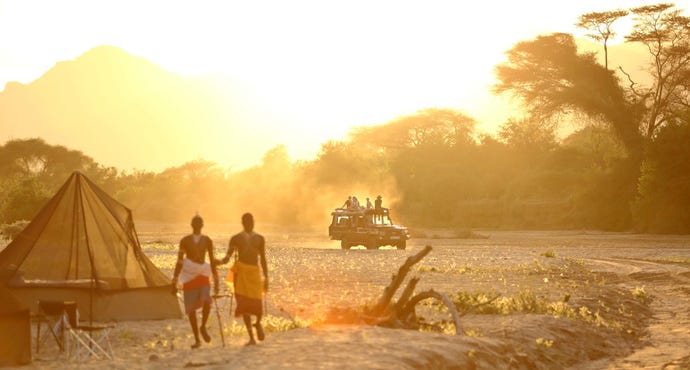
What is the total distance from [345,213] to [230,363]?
31772 mm

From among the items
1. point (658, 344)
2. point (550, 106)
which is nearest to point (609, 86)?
point (550, 106)

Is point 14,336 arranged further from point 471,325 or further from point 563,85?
point 563,85

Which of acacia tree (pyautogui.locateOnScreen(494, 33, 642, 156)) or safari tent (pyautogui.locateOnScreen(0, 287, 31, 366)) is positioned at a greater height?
acacia tree (pyautogui.locateOnScreen(494, 33, 642, 156))

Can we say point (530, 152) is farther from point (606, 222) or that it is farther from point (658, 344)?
point (658, 344)

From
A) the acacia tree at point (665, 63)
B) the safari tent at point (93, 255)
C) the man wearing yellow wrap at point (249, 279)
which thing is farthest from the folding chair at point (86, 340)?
the acacia tree at point (665, 63)

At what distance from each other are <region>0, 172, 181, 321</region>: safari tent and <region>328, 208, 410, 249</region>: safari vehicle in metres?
25.1

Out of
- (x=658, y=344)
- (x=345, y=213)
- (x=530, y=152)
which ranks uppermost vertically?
(x=530, y=152)

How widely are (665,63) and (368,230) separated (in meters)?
25.4

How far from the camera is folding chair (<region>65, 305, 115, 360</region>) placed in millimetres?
13773

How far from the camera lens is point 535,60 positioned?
62.9 m

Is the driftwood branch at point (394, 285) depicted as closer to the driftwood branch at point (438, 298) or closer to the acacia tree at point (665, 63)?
the driftwood branch at point (438, 298)

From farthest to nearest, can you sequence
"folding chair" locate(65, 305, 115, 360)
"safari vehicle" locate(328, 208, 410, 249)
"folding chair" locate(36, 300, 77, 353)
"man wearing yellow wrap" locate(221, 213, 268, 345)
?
"safari vehicle" locate(328, 208, 410, 249)
"folding chair" locate(36, 300, 77, 353)
"man wearing yellow wrap" locate(221, 213, 268, 345)
"folding chair" locate(65, 305, 115, 360)

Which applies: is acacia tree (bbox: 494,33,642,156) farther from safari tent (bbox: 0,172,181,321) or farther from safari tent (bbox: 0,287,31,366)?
safari tent (bbox: 0,287,31,366)

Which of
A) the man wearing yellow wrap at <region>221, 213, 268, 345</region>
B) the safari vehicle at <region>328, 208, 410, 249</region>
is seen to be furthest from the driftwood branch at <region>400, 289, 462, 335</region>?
the safari vehicle at <region>328, 208, 410, 249</region>
